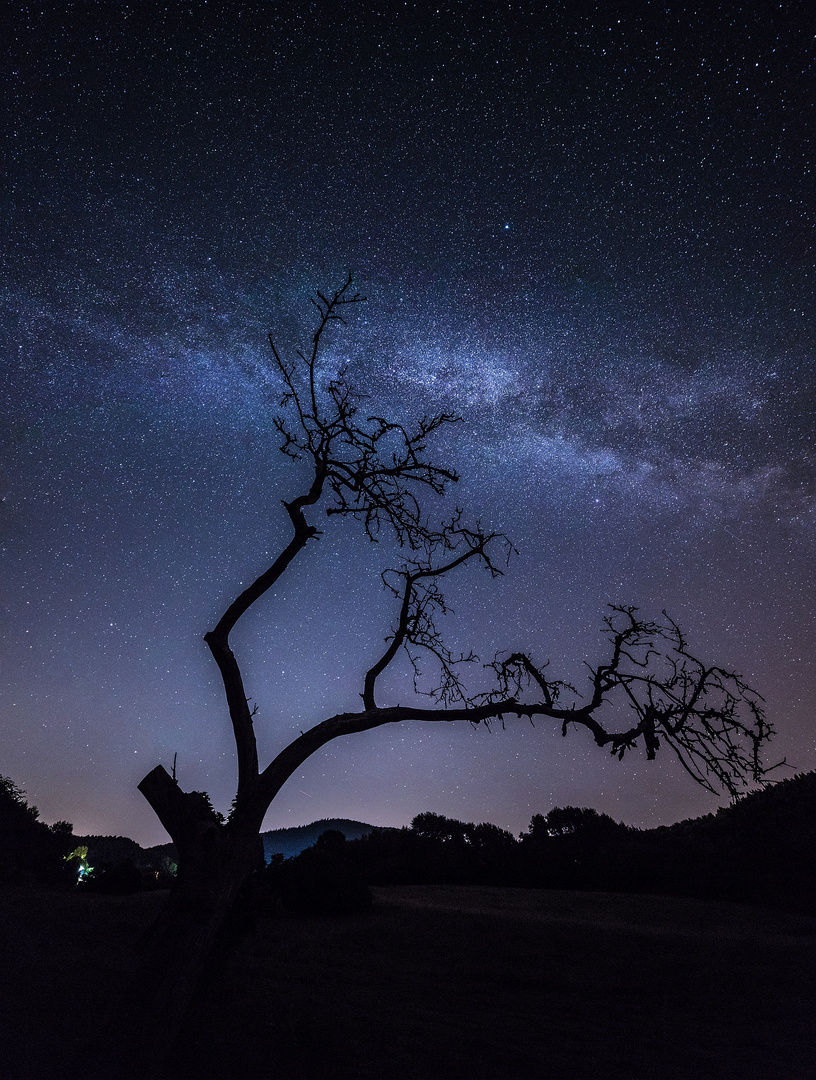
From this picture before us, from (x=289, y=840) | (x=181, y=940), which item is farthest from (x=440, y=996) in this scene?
(x=289, y=840)

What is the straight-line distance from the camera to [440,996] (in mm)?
8930

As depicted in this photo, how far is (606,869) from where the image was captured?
22047 millimetres

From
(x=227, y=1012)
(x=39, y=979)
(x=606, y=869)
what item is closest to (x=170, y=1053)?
(x=227, y=1012)

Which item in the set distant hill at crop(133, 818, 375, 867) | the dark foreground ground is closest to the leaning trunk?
the dark foreground ground

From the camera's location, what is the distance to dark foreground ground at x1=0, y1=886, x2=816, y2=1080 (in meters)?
6.16

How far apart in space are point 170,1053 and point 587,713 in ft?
18.2

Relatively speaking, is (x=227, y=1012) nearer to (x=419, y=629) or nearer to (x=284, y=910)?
(x=419, y=629)

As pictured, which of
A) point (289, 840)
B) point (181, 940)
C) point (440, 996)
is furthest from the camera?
point (289, 840)

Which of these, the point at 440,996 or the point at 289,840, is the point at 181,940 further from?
the point at 289,840

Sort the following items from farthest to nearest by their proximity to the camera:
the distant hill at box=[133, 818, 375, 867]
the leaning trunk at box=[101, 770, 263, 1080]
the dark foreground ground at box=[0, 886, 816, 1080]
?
the distant hill at box=[133, 818, 375, 867] < the dark foreground ground at box=[0, 886, 816, 1080] < the leaning trunk at box=[101, 770, 263, 1080]

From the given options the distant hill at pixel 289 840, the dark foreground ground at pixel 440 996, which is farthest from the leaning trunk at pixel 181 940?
the distant hill at pixel 289 840

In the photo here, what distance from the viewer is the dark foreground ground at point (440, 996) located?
616 cm

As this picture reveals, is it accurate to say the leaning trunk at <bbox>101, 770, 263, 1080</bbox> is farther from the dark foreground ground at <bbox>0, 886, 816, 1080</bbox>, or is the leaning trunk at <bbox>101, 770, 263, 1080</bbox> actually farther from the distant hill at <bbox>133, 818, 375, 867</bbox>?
the distant hill at <bbox>133, 818, 375, 867</bbox>

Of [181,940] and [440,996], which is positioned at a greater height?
[181,940]
